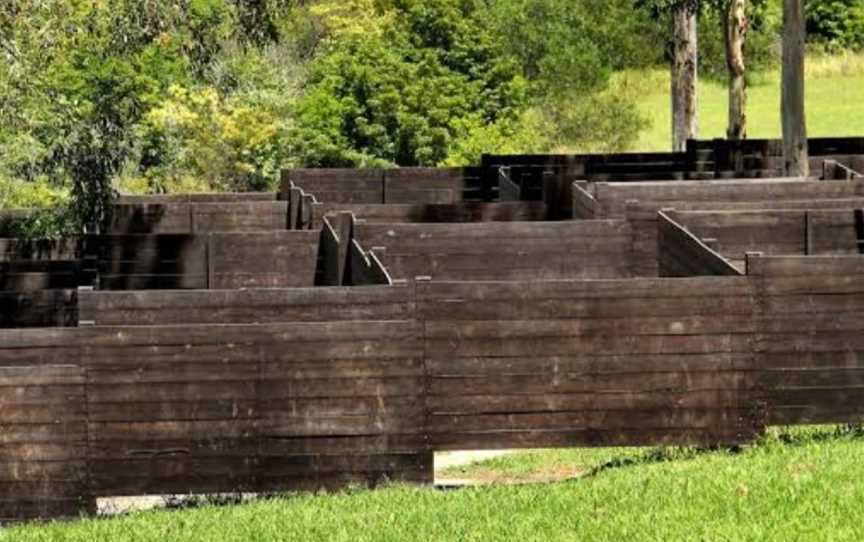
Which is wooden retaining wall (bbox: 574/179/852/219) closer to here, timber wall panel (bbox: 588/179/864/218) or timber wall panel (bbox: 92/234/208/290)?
timber wall panel (bbox: 588/179/864/218)

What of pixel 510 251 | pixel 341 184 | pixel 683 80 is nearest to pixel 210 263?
pixel 510 251

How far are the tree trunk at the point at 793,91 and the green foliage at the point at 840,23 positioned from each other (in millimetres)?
48493

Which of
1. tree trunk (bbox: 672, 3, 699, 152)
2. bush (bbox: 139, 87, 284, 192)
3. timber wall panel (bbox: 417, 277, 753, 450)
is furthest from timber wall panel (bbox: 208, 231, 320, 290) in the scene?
bush (bbox: 139, 87, 284, 192)

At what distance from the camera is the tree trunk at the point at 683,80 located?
125 ft

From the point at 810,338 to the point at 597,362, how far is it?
1626 millimetres

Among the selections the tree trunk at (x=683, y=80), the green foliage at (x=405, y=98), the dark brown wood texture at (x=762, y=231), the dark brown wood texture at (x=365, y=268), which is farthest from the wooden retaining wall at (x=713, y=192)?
the green foliage at (x=405, y=98)

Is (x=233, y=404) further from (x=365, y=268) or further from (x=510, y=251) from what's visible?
(x=510, y=251)

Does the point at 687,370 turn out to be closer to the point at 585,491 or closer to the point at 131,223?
the point at 585,491

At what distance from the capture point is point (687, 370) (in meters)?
13.3

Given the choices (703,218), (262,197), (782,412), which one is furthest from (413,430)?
(262,197)

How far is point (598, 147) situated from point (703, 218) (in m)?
39.0

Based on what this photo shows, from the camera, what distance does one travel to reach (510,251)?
1866cm

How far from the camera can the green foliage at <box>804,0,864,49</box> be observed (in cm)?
7231

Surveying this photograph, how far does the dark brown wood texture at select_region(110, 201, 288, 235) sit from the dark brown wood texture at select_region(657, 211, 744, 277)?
7238 mm
